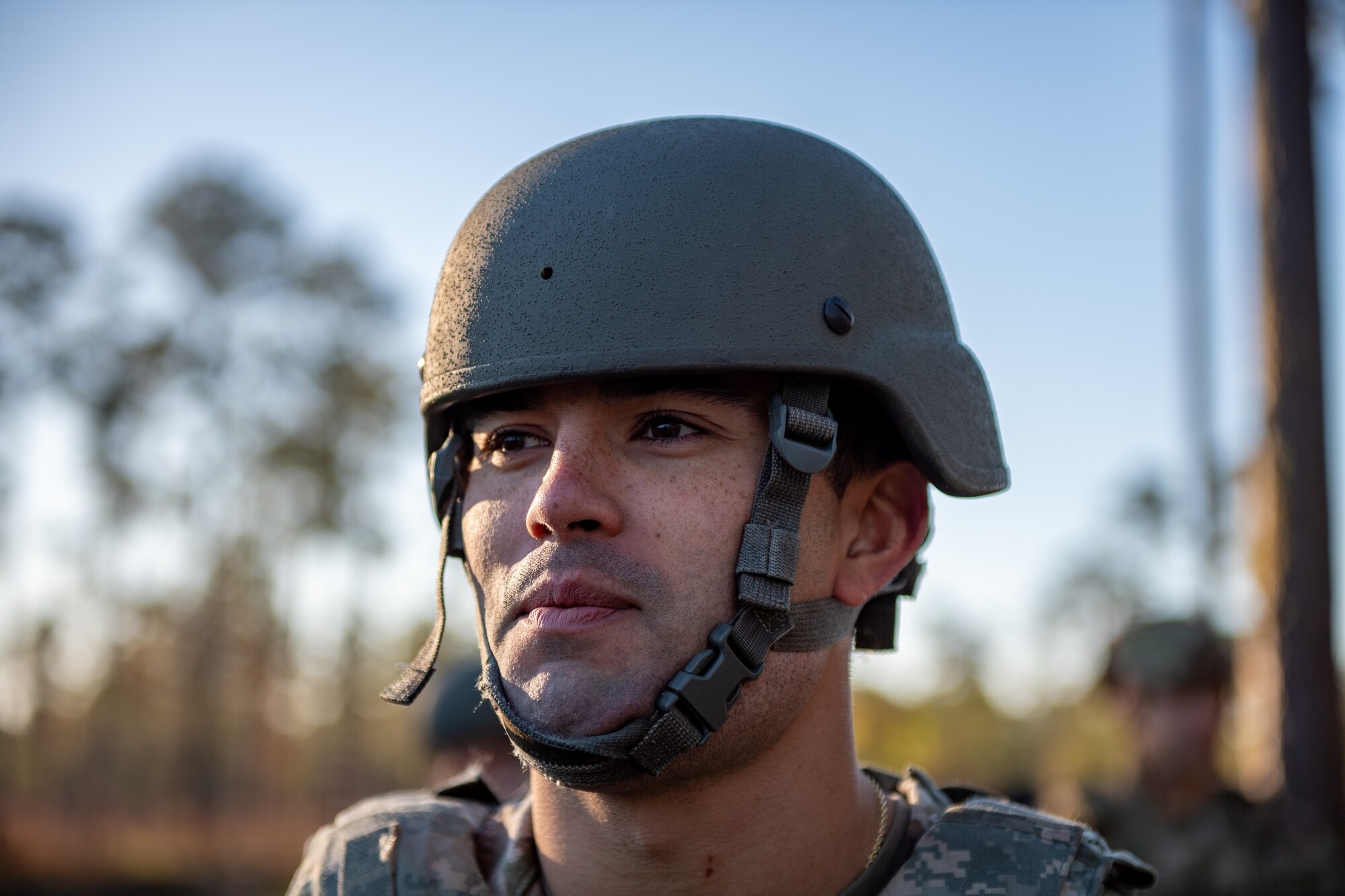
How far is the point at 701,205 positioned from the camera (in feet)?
8.54

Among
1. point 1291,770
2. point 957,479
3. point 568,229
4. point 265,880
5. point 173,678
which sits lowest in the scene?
point 265,880

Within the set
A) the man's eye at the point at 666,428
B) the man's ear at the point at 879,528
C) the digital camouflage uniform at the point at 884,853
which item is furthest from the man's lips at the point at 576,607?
the digital camouflage uniform at the point at 884,853

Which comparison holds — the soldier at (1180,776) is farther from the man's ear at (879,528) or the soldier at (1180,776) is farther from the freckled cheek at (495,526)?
the freckled cheek at (495,526)

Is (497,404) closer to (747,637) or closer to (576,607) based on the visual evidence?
(576,607)

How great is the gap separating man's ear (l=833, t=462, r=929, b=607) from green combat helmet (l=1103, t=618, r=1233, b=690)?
4.10m

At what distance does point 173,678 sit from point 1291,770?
1154 inches

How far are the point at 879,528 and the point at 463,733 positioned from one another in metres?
4.63

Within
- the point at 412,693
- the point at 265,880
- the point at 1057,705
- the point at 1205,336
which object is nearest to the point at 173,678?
the point at 265,880

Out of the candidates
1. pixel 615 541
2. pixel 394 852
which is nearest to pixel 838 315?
pixel 615 541

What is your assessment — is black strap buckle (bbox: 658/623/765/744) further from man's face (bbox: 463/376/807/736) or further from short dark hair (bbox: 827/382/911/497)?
short dark hair (bbox: 827/382/911/497)

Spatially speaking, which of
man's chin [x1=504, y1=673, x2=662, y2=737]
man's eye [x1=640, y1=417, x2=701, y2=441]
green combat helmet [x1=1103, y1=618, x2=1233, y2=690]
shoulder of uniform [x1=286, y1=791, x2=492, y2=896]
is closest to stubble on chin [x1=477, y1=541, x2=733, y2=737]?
man's chin [x1=504, y1=673, x2=662, y2=737]

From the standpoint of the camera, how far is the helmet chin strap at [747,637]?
224cm

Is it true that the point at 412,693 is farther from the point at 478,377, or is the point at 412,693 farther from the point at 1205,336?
the point at 1205,336

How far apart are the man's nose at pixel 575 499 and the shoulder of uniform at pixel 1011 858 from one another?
3.15ft
